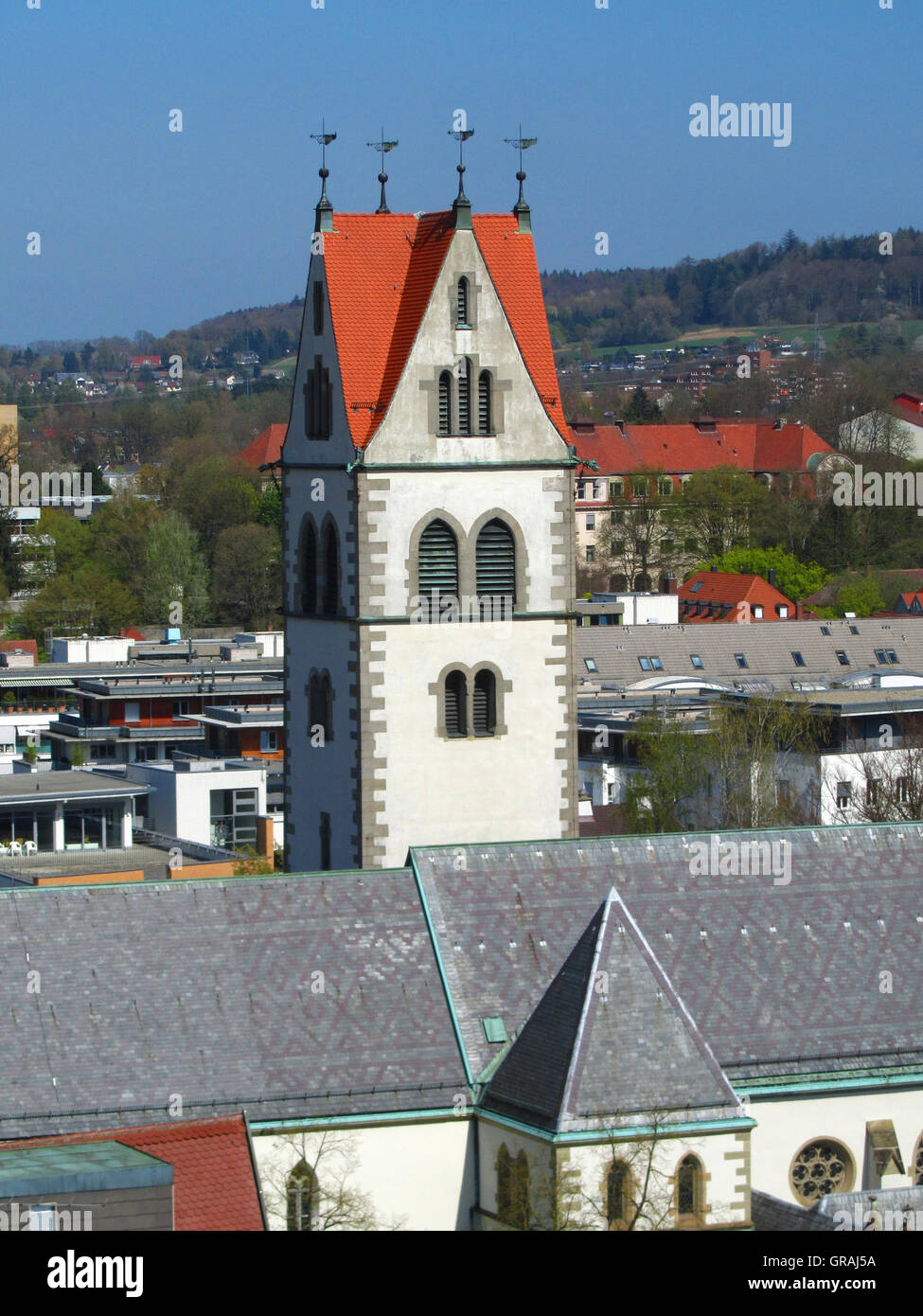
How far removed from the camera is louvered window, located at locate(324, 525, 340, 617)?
3822 cm

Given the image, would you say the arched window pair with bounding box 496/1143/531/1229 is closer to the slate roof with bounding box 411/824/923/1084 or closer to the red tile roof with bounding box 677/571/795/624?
the slate roof with bounding box 411/824/923/1084

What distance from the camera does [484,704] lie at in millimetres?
38500

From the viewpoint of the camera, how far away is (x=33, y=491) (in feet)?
618

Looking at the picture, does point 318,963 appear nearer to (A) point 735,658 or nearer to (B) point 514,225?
(B) point 514,225

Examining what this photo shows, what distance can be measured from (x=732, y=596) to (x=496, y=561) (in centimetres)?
11212

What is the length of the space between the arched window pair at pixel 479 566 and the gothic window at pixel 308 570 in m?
2.12

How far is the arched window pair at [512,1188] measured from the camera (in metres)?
30.5

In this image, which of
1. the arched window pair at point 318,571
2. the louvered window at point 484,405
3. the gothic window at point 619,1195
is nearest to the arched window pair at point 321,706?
the arched window pair at point 318,571

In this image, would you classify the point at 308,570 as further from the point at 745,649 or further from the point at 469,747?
the point at 745,649

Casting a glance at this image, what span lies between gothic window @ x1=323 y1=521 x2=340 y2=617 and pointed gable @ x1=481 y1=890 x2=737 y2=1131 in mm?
8605

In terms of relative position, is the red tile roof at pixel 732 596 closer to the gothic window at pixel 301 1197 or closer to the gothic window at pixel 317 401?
the gothic window at pixel 317 401

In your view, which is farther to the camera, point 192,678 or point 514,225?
point 192,678

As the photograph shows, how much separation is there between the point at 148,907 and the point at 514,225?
1256cm
